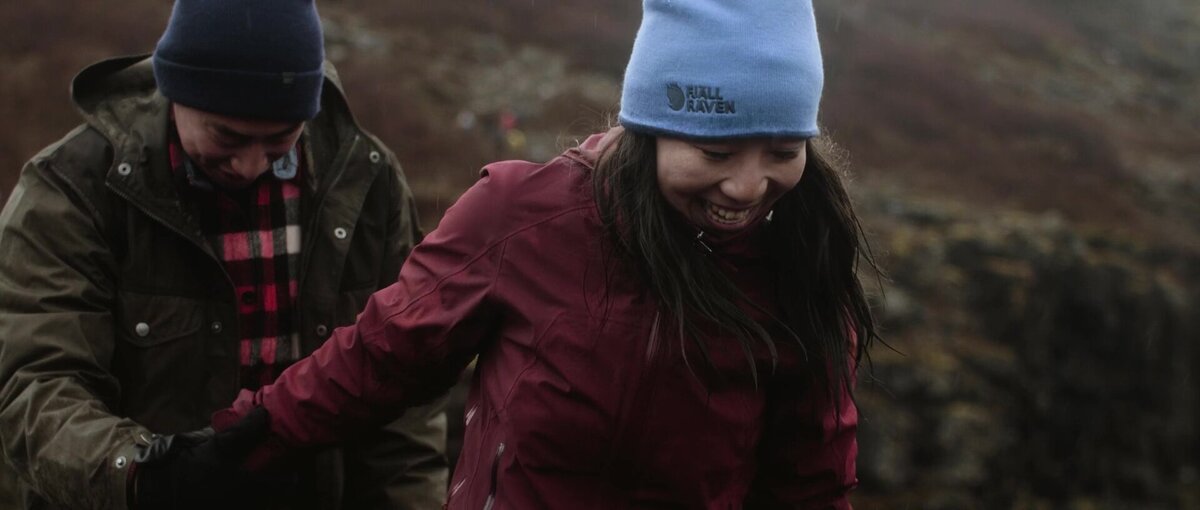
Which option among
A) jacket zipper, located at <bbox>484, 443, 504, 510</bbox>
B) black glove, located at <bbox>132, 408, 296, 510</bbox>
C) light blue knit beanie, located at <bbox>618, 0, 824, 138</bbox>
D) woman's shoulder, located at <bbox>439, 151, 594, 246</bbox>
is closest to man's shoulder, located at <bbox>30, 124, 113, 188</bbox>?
black glove, located at <bbox>132, 408, 296, 510</bbox>

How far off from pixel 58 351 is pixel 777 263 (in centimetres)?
175

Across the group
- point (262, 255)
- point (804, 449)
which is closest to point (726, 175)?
point (804, 449)

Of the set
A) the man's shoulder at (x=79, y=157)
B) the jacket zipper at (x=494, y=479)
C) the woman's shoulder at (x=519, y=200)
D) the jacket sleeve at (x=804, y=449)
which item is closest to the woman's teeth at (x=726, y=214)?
the woman's shoulder at (x=519, y=200)

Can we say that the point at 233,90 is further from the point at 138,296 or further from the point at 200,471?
the point at 200,471

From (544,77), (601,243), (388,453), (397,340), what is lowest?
(544,77)

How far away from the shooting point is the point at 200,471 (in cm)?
274

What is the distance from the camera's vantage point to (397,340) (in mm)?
2582

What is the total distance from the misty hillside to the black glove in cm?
756

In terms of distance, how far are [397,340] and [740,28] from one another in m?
1.01

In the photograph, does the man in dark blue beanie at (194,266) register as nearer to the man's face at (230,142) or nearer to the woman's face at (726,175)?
the man's face at (230,142)

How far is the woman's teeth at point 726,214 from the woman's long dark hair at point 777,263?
89mm

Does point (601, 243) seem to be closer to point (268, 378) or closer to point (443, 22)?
point (268, 378)

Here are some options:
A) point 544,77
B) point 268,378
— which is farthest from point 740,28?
point 544,77

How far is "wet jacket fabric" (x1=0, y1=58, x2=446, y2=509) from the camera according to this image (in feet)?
9.20
